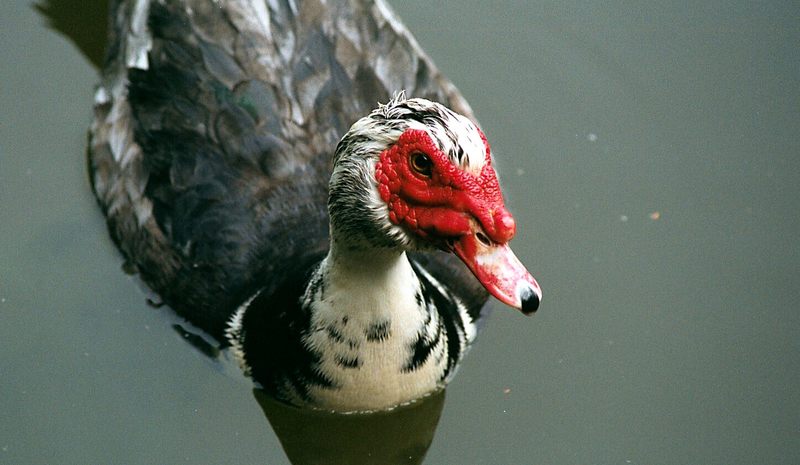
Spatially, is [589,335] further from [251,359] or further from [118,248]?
[118,248]

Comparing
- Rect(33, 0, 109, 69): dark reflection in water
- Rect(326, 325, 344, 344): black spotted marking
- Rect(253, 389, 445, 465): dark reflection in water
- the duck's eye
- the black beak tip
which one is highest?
the duck's eye

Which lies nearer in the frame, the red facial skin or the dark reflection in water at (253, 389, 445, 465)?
the red facial skin

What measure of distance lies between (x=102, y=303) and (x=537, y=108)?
2.89 meters

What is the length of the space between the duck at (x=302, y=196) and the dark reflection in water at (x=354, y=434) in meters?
0.16

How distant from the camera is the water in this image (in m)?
5.25

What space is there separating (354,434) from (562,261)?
160cm

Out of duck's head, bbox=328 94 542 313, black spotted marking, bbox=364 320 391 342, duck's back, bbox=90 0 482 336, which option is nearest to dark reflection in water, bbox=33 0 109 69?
duck's back, bbox=90 0 482 336

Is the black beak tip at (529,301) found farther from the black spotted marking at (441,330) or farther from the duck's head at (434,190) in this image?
the black spotted marking at (441,330)

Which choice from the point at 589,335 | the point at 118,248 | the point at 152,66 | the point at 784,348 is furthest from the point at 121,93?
the point at 784,348

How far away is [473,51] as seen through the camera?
6969 mm

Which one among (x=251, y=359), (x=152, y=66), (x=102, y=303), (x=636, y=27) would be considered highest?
(x=636, y=27)

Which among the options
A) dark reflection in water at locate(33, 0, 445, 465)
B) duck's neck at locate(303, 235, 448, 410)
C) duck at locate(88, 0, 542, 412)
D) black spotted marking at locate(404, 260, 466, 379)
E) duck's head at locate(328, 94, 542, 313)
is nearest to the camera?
duck's head at locate(328, 94, 542, 313)

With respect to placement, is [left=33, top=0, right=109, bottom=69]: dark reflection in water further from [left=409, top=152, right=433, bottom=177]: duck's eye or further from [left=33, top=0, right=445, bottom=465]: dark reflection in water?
[left=409, top=152, right=433, bottom=177]: duck's eye

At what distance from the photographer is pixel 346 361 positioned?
4.58 m
